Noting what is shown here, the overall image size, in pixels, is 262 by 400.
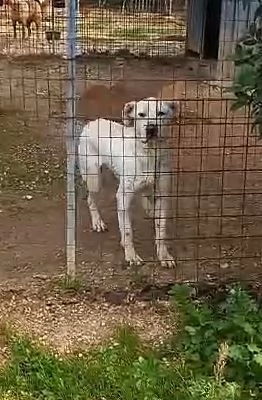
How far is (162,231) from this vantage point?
13.7ft

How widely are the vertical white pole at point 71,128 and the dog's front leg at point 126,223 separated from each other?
1.11ft

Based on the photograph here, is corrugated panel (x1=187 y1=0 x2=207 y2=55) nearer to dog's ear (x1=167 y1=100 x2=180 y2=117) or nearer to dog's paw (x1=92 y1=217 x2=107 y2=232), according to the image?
dog's paw (x1=92 y1=217 x2=107 y2=232)

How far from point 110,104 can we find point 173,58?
5726 mm

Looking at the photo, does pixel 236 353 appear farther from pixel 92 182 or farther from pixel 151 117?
pixel 92 182

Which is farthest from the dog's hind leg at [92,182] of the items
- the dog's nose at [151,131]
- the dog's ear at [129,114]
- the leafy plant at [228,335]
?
the leafy plant at [228,335]

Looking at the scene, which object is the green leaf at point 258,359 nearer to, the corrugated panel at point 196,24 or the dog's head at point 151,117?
the dog's head at point 151,117

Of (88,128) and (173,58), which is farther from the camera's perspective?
(173,58)

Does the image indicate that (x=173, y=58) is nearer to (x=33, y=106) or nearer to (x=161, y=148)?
(x=33, y=106)

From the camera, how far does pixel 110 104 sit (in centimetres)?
565

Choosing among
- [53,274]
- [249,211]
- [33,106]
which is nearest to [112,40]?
[33,106]

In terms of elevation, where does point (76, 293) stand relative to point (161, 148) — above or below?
below

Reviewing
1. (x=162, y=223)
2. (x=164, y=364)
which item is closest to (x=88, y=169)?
(x=162, y=223)

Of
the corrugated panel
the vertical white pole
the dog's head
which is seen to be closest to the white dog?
the dog's head

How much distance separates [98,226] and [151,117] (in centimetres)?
90
